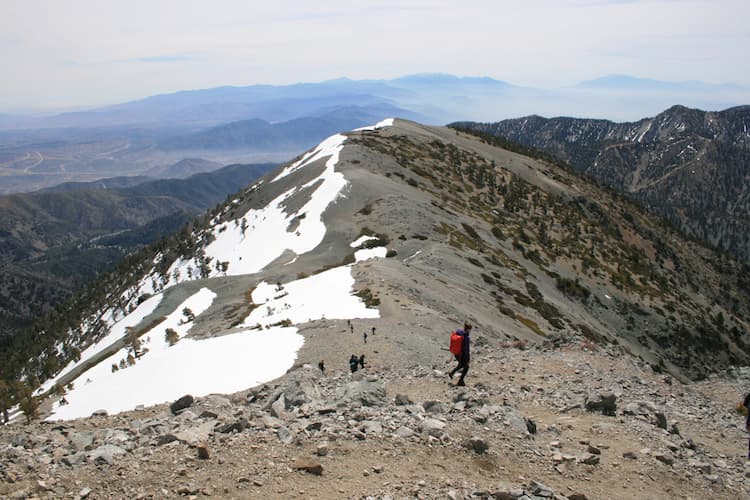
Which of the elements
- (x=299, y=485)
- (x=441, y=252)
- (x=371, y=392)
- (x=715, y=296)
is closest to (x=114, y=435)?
(x=299, y=485)

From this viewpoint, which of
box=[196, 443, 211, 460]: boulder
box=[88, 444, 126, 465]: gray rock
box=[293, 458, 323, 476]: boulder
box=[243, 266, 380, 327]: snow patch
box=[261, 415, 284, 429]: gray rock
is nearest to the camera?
box=[293, 458, 323, 476]: boulder

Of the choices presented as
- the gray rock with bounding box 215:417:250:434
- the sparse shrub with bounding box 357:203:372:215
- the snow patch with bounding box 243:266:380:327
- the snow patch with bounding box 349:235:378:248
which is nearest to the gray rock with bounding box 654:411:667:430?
the gray rock with bounding box 215:417:250:434

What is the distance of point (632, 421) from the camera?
13773mm

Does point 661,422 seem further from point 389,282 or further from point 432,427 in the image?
point 389,282

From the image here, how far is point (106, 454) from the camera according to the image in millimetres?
10219

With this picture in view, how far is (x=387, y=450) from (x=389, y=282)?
76.2 ft

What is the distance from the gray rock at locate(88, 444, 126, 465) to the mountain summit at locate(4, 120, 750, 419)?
1129 centimetres

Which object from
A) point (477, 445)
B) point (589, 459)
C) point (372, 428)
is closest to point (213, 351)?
point (372, 428)

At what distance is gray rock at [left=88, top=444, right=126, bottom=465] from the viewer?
10.0m

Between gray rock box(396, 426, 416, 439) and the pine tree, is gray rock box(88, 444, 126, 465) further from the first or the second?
the pine tree

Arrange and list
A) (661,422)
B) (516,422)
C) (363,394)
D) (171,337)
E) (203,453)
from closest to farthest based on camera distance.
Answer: (203,453)
(516,422)
(661,422)
(363,394)
(171,337)

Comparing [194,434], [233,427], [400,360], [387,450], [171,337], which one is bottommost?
[171,337]

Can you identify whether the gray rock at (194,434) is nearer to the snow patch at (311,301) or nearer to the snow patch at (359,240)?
the snow patch at (311,301)

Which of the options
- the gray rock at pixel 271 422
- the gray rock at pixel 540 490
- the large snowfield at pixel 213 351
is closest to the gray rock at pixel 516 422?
the gray rock at pixel 540 490
